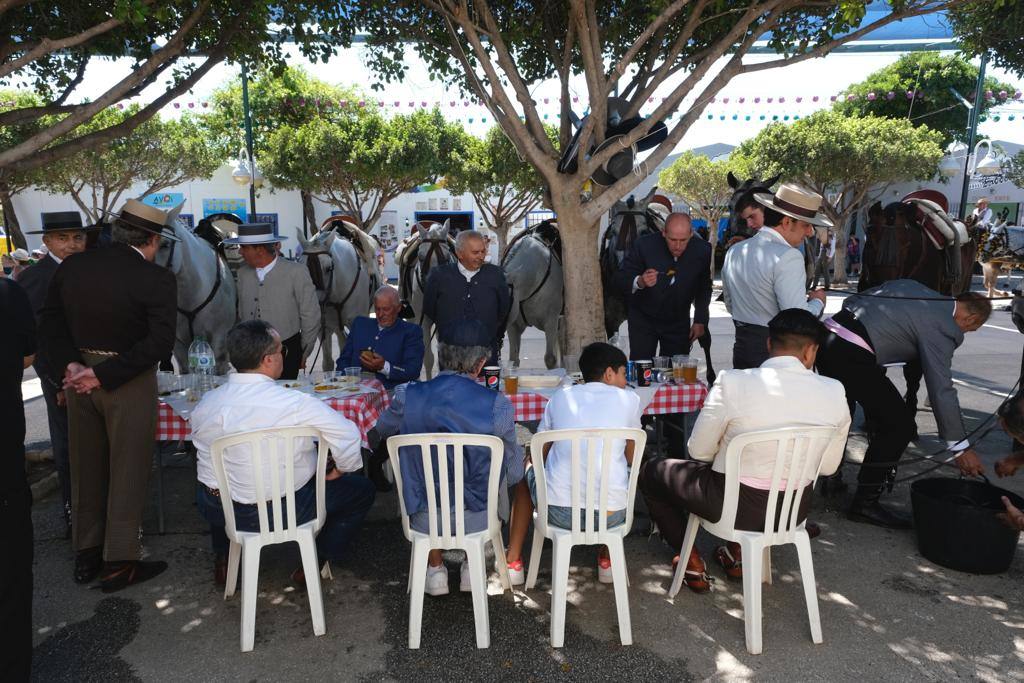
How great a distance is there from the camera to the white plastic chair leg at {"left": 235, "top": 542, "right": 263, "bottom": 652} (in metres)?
2.95

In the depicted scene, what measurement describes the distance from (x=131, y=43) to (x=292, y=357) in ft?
10.9

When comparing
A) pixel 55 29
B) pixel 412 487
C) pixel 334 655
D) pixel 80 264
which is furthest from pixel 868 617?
pixel 55 29

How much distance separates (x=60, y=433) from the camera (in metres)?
4.17

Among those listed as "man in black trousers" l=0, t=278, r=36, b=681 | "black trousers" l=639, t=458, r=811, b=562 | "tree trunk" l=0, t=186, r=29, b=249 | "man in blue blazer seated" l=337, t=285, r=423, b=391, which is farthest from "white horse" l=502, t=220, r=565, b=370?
"tree trunk" l=0, t=186, r=29, b=249

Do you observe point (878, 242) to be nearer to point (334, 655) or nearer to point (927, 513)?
point (927, 513)

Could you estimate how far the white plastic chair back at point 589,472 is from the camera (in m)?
2.88

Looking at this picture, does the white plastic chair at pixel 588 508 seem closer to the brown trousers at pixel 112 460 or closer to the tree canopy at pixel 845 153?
the brown trousers at pixel 112 460

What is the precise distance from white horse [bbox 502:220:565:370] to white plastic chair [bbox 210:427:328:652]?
4.23 m

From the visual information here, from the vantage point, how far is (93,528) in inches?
142

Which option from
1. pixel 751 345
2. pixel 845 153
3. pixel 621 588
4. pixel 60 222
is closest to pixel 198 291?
pixel 60 222

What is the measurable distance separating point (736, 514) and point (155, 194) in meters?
28.6

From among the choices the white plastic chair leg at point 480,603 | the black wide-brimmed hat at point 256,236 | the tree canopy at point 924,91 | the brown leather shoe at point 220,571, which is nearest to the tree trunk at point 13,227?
the black wide-brimmed hat at point 256,236

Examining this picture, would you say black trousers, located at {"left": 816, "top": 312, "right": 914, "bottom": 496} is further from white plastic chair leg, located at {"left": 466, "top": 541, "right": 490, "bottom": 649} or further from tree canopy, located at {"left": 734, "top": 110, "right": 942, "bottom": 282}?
tree canopy, located at {"left": 734, "top": 110, "right": 942, "bottom": 282}

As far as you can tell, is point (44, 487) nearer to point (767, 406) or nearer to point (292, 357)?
point (292, 357)
